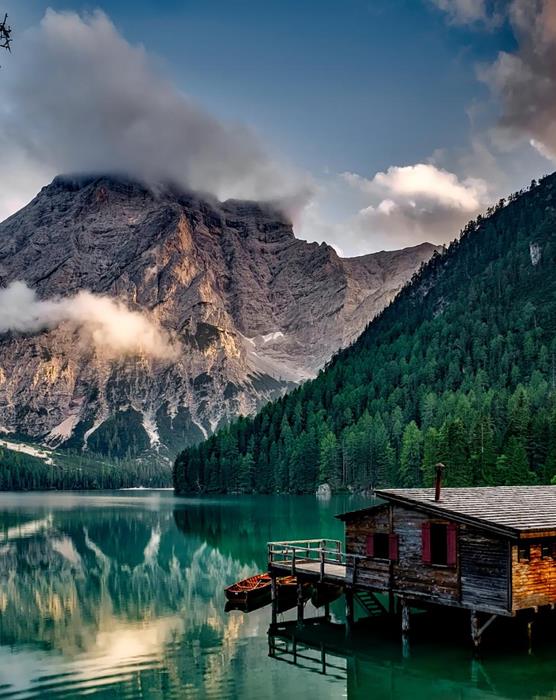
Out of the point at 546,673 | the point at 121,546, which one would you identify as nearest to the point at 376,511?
the point at 546,673

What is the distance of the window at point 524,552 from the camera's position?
37.1 m

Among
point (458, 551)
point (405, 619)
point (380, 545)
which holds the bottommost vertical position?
point (405, 619)

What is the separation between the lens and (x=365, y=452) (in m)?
194

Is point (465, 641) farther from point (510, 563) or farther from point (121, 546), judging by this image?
point (121, 546)

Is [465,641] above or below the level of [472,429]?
below

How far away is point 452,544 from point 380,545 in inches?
235

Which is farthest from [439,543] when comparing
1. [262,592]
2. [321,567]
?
[262,592]

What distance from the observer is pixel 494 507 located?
4059 cm

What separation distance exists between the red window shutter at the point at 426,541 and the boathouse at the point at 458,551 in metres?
0.05

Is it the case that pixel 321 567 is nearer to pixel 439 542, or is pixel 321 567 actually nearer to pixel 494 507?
pixel 439 542

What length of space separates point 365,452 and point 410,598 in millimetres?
153894

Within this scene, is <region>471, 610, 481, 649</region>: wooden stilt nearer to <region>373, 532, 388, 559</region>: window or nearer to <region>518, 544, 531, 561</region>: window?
<region>518, 544, 531, 561</region>: window

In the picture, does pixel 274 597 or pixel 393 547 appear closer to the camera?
pixel 393 547

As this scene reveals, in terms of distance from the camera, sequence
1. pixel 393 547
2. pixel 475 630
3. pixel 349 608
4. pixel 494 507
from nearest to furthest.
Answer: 1. pixel 475 630
2. pixel 494 507
3. pixel 393 547
4. pixel 349 608
